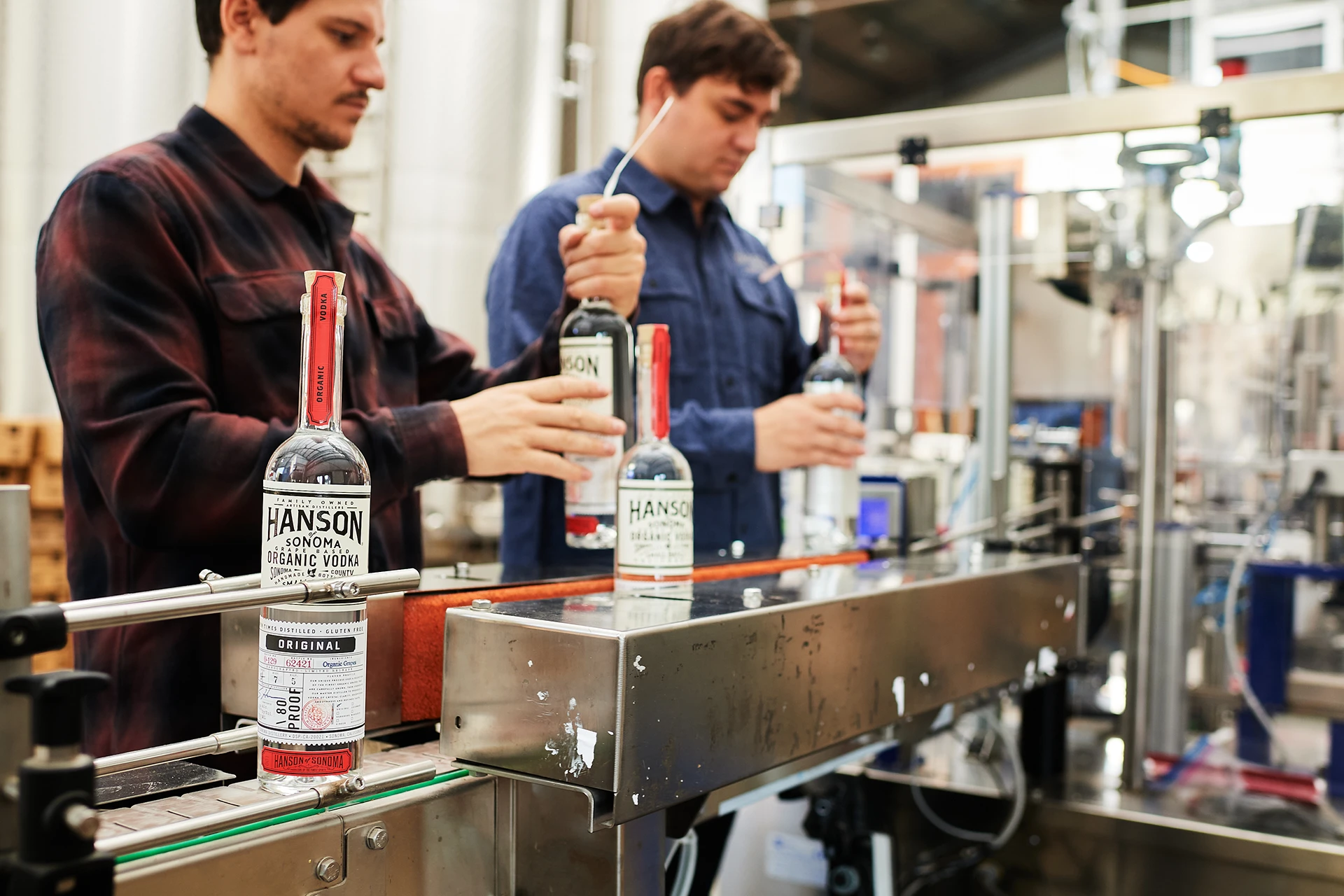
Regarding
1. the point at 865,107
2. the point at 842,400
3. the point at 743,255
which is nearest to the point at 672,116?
the point at 743,255

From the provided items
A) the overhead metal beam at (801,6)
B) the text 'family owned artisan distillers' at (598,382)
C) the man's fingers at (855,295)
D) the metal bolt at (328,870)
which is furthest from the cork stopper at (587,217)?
the overhead metal beam at (801,6)

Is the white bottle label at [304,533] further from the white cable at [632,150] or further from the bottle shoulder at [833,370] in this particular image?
the bottle shoulder at [833,370]

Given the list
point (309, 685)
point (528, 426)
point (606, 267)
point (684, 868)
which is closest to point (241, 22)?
point (606, 267)

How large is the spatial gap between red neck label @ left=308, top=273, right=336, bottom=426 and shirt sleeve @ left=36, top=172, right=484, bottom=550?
20 centimetres

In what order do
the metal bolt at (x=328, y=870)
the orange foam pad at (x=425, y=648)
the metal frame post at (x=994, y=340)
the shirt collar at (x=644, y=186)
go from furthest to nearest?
the metal frame post at (x=994, y=340), the shirt collar at (x=644, y=186), the orange foam pad at (x=425, y=648), the metal bolt at (x=328, y=870)

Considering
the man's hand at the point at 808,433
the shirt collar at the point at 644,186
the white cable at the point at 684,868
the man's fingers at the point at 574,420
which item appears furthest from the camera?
the shirt collar at the point at 644,186

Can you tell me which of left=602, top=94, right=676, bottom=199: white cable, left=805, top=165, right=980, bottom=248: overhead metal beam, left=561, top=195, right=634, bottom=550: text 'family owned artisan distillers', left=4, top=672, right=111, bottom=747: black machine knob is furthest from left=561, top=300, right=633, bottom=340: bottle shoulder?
left=805, top=165, right=980, bottom=248: overhead metal beam

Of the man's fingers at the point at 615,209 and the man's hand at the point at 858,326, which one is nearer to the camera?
the man's fingers at the point at 615,209

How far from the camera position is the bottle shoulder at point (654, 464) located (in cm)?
97

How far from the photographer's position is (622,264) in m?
1.13

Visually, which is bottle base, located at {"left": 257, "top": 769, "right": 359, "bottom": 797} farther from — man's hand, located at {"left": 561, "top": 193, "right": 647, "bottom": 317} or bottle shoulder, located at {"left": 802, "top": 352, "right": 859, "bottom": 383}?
bottle shoulder, located at {"left": 802, "top": 352, "right": 859, "bottom": 383}

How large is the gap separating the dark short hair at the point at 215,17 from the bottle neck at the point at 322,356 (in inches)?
22.1

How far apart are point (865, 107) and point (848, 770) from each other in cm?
780

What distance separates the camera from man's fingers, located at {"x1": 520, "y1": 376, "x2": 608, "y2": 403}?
0.96m
